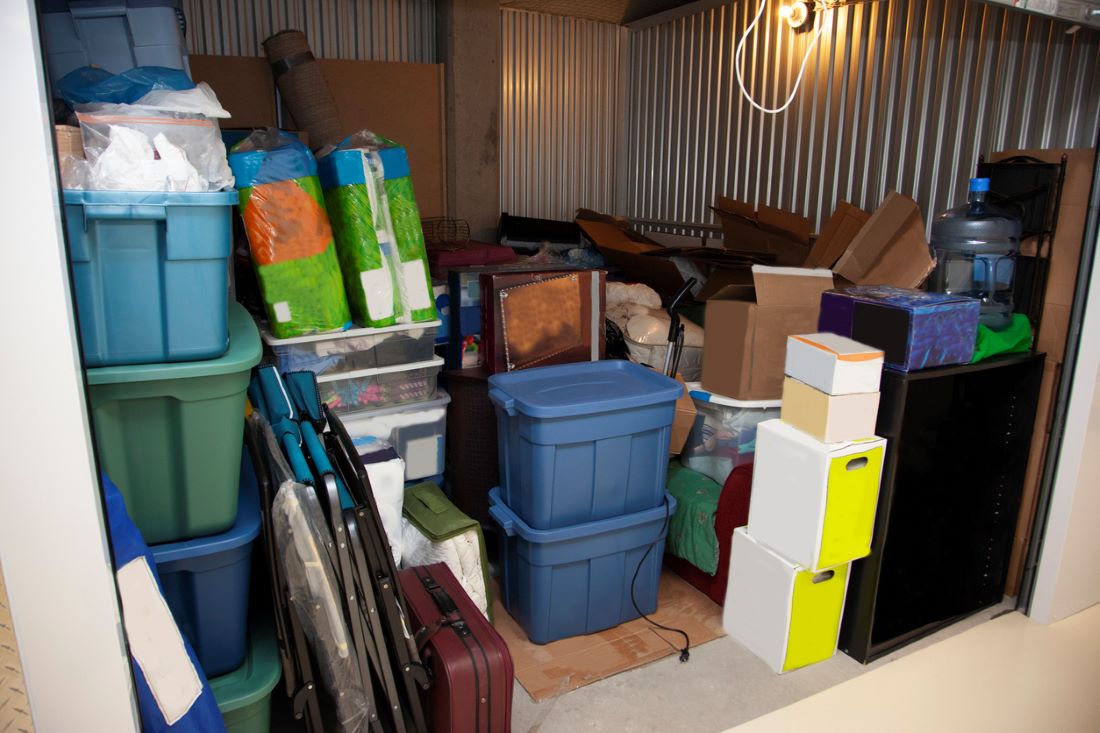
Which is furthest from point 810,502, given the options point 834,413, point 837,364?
point 837,364

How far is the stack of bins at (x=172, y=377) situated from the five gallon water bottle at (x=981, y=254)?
2304mm

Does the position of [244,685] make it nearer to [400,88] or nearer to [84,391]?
[84,391]

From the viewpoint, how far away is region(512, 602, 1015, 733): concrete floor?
2.10 m

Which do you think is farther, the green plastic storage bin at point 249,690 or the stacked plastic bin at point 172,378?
the green plastic storage bin at point 249,690

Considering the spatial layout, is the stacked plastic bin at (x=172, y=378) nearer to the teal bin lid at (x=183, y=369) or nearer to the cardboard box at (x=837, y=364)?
the teal bin lid at (x=183, y=369)

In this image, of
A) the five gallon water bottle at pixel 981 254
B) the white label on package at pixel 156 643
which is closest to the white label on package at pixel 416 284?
the white label on package at pixel 156 643

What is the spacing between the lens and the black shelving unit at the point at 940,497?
7.15 feet

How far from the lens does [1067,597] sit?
2.52 m

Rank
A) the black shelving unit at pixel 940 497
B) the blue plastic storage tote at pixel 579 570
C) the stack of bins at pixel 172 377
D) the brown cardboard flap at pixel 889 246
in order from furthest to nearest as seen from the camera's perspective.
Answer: the brown cardboard flap at pixel 889 246, the blue plastic storage tote at pixel 579 570, the black shelving unit at pixel 940 497, the stack of bins at pixel 172 377

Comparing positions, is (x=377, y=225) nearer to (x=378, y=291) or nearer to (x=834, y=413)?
(x=378, y=291)

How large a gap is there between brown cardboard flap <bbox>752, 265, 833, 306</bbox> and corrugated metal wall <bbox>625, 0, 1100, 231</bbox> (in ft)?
3.15

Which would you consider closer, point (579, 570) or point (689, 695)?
point (689, 695)

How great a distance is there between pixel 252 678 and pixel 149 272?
985mm

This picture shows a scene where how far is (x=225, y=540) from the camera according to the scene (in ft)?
5.46
